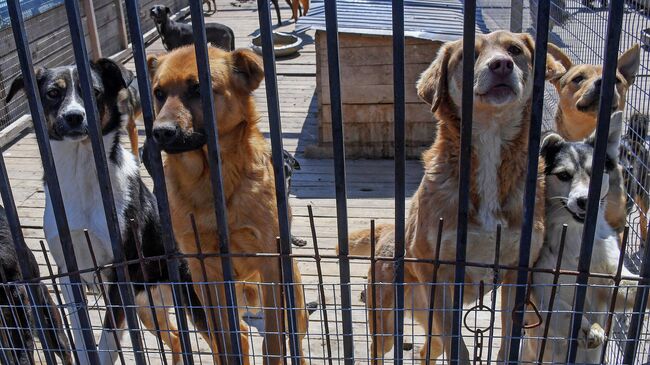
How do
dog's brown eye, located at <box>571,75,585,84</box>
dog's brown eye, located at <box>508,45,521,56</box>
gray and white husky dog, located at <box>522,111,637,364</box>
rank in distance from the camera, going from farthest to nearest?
dog's brown eye, located at <box>571,75,585,84</box>
dog's brown eye, located at <box>508,45,521,56</box>
gray and white husky dog, located at <box>522,111,637,364</box>

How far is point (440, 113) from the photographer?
285 cm

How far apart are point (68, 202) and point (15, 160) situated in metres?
3.69

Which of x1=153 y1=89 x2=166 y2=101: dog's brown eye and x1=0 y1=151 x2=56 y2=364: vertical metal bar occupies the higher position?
x1=153 y1=89 x2=166 y2=101: dog's brown eye

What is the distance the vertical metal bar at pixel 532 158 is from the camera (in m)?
1.63

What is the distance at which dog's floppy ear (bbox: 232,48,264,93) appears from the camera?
9.90 ft

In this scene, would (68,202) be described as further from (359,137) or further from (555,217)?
(359,137)

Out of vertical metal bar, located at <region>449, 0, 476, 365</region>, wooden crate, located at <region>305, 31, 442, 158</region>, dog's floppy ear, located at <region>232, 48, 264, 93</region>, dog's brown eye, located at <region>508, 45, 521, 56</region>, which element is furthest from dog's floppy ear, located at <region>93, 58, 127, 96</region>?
wooden crate, located at <region>305, 31, 442, 158</region>

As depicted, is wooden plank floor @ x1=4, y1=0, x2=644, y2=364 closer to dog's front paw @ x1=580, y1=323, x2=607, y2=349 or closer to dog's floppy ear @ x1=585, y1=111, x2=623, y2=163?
dog's front paw @ x1=580, y1=323, x2=607, y2=349

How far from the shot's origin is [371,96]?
6254 millimetres

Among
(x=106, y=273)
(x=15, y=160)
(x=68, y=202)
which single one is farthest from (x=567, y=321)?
(x=15, y=160)

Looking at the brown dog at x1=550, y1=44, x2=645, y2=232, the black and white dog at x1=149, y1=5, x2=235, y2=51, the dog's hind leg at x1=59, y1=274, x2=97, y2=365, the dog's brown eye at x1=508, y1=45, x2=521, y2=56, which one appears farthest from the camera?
the black and white dog at x1=149, y1=5, x2=235, y2=51

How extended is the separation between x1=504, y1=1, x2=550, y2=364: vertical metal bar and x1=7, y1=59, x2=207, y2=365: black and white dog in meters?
1.68

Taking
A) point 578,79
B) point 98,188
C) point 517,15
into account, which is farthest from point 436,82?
point 517,15

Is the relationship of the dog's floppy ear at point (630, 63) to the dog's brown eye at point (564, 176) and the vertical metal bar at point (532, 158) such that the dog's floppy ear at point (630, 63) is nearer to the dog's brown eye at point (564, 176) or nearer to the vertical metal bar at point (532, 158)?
the dog's brown eye at point (564, 176)
